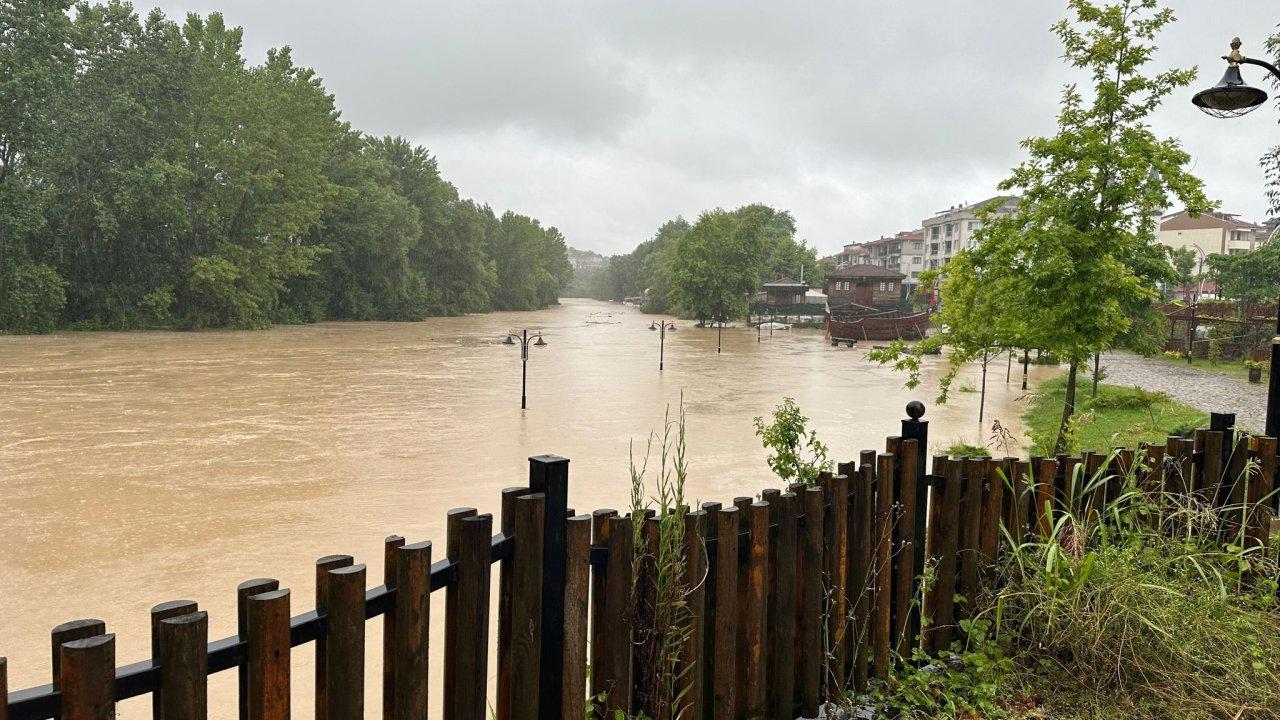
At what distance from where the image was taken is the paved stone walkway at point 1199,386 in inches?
632

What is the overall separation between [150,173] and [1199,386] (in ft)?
142

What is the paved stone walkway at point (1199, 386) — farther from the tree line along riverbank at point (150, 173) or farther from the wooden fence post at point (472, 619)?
the tree line along riverbank at point (150, 173)

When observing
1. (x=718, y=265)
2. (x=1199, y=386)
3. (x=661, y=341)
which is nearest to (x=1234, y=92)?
(x=1199, y=386)

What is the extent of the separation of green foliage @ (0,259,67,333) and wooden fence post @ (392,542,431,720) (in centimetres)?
4261

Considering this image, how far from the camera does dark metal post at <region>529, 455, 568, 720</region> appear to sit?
240 centimetres

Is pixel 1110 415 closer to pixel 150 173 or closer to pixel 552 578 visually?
pixel 552 578

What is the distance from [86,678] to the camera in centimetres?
163

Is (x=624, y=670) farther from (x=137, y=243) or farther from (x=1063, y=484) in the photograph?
(x=137, y=243)

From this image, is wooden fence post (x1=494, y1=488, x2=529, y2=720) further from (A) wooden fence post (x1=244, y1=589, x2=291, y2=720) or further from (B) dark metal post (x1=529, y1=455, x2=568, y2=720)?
(A) wooden fence post (x1=244, y1=589, x2=291, y2=720)

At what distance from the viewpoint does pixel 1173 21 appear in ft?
33.2

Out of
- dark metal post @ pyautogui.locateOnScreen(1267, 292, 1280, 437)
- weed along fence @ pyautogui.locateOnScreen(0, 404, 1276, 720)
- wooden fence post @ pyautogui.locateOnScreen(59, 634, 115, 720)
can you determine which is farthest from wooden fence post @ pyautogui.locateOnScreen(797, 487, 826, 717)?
dark metal post @ pyautogui.locateOnScreen(1267, 292, 1280, 437)

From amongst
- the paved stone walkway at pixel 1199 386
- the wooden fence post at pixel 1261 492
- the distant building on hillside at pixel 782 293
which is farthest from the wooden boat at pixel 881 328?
the wooden fence post at pixel 1261 492

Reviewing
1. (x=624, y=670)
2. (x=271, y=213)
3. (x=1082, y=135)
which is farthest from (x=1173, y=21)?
(x=271, y=213)

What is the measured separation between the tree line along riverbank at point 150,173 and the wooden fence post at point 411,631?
41779 mm
